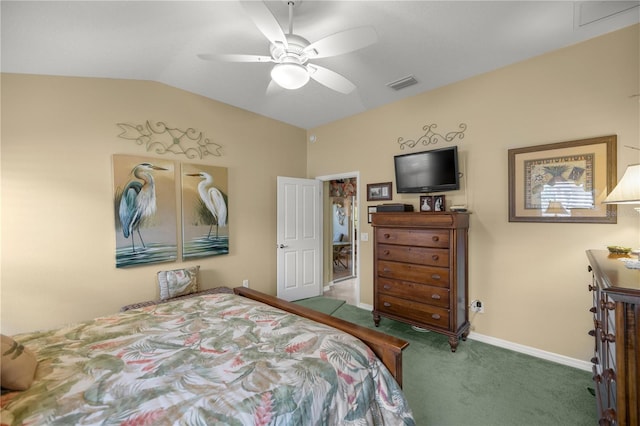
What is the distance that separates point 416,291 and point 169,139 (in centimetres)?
339

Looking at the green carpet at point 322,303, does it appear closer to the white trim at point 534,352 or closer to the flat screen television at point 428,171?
the white trim at point 534,352

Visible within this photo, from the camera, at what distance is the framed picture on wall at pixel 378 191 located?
3.77 meters

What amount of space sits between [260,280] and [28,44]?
133 inches

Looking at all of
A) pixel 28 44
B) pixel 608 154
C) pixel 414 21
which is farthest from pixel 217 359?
pixel 608 154

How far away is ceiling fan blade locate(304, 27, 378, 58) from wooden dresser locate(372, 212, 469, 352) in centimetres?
180

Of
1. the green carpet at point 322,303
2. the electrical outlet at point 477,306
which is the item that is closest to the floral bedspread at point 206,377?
the electrical outlet at point 477,306

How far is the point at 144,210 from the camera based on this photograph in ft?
9.91

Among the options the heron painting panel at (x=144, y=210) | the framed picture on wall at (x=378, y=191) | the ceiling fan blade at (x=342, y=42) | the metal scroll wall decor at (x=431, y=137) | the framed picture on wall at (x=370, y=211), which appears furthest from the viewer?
the framed picture on wall at (x=370, y=211)

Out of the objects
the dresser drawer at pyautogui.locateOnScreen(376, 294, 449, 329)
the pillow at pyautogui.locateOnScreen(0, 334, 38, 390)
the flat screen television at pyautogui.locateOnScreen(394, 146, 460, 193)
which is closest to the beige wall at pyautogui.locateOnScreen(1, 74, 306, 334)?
the pillow at pyautogui.locateOnScreen(0, 334, 38, 390)

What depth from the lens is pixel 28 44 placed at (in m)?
2.13

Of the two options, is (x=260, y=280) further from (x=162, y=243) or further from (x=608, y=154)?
(x=608, y=154)

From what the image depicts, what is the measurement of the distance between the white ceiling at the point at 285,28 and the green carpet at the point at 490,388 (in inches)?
115

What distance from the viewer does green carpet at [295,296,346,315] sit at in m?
4.04

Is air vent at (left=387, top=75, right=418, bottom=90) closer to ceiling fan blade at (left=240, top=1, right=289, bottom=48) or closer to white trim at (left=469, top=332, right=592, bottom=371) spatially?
ceiling fan blade at (left=240, top=1, right=289, bottom=48)
